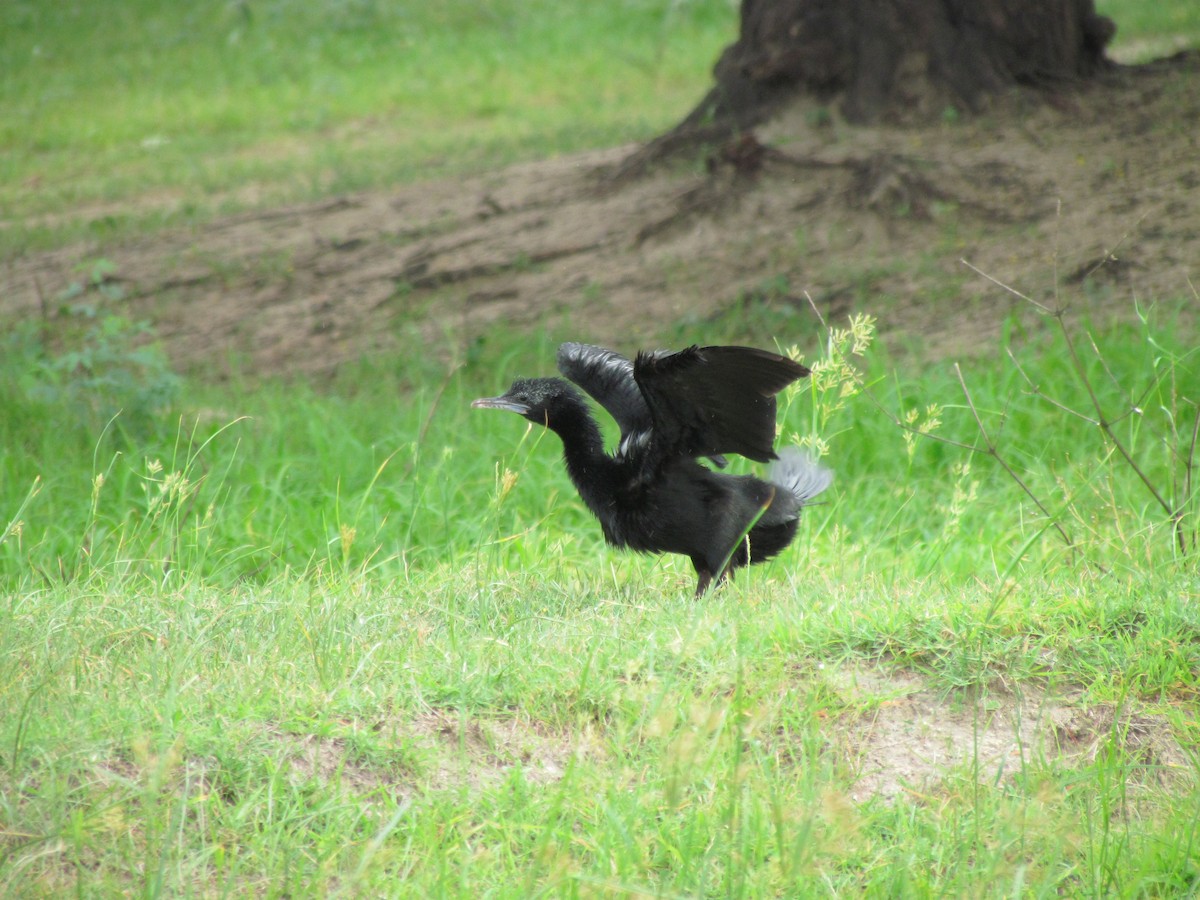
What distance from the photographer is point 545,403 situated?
4246 mm

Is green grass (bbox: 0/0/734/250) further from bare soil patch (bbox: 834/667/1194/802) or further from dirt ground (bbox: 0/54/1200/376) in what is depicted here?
bare soil patch (bbox: 834/667/1194/802)

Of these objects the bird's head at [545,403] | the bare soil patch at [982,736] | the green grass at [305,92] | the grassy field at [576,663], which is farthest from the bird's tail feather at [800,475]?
the green grass at [305,92]

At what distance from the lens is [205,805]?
2648 millimetres

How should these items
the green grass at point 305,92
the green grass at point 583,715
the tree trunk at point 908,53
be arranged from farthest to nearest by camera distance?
1. the green grass at point 305,92
2. the tree trunk at point 908,53
3. the green grass at point 583,715

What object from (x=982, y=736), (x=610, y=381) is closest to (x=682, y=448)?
(x=610, y=381)

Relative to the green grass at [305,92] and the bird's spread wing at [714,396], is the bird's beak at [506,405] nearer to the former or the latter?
the bird's spread wing at [714,396]

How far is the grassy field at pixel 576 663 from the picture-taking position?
2.59 metres

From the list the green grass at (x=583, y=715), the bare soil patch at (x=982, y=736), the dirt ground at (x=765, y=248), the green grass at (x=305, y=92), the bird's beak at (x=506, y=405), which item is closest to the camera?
the green grass at (x=583, y=715)

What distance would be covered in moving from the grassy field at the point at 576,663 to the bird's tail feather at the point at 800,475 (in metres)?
0.21

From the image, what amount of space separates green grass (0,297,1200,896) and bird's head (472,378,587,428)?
0.54 m

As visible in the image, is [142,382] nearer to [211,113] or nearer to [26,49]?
[211,113]

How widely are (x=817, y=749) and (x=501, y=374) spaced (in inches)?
170

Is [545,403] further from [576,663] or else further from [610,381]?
[576,663]

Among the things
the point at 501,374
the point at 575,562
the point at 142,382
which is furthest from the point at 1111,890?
the point at 142,382
